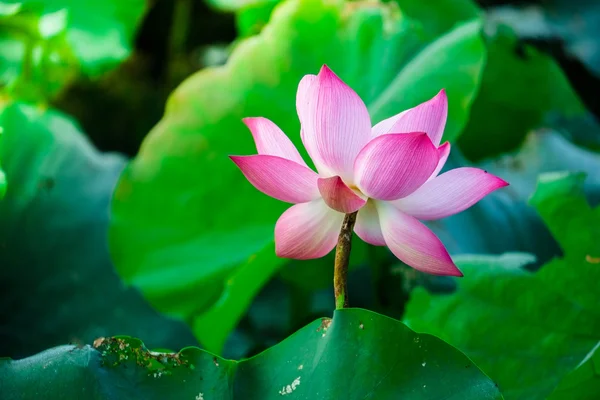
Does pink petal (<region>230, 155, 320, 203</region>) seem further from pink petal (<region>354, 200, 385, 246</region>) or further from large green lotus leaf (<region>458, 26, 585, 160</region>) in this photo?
large green lotus leaf (<region>458, 26, 585, 160</region>)

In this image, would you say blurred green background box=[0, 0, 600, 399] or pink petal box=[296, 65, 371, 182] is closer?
pink petal box=[296, 65, 371, 182]

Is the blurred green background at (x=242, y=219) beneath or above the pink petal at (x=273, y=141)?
beneath

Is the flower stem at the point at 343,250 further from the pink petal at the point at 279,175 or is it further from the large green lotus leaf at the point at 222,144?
the large green lotus leaf at the point at 222,144

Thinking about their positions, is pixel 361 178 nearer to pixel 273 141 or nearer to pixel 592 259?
pixel 273 141

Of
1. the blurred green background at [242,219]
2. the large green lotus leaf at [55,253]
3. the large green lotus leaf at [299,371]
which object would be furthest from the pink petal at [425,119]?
the large green lotus leaf at [55,253]

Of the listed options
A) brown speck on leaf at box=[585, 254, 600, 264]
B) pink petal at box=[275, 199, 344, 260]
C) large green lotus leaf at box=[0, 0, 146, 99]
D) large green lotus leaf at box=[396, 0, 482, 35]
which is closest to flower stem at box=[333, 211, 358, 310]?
pink petal at box=[275, 199, 344, 260]

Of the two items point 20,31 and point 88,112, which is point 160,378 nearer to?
point 20,31

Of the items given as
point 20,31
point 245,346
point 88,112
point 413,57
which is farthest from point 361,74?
point 88,112

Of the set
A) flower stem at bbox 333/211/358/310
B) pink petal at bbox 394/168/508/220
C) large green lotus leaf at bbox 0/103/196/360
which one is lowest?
large green lotus leaf at bbox 0/103/196/360
